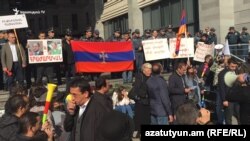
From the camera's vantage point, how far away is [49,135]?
191 inches

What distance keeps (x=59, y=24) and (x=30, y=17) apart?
16.0 feet

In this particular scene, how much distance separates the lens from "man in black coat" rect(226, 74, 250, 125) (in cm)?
640

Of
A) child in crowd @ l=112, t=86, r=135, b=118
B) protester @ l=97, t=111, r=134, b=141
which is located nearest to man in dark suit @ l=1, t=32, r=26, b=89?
child in crowd @ l=112, t=86, r=135, b=118

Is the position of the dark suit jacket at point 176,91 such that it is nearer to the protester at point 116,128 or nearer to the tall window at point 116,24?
the protester at point 116,128

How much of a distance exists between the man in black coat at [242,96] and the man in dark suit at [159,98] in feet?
6.58

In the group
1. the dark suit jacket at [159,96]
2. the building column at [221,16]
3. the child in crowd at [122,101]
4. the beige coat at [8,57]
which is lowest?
the child in crowd at [122,101]

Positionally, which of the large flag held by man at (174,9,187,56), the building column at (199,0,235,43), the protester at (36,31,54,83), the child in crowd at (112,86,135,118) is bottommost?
the child in crowd at (112,86,135,118)

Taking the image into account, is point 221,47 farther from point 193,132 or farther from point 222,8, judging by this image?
point 193,132

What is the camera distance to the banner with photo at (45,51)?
14.4m

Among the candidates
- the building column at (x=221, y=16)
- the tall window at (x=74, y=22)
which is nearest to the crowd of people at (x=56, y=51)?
the building column at (x=221, y=16)

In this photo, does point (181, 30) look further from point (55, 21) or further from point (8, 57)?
point (55, 21)

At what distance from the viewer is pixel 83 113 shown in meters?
4.69

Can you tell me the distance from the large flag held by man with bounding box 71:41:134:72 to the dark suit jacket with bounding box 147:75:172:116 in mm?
6725

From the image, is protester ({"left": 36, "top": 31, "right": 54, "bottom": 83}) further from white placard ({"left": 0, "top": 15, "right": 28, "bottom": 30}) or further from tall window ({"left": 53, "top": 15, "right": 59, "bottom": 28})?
tall window ({"left": 53, "top": 15, "right": 59, "bottom": 28})
